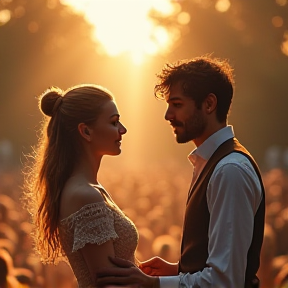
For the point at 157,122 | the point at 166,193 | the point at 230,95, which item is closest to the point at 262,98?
the point at 166,193

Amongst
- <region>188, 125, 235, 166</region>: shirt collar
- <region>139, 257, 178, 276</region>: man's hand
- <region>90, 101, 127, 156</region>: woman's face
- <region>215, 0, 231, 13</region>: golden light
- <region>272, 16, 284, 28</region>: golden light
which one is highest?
<region>215, 0, 231, 13</region>: golden light

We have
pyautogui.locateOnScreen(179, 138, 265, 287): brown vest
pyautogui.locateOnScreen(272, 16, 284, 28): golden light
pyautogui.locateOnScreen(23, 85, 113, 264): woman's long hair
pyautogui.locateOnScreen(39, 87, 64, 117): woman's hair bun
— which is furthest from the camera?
pyautogui.locateOnScreen(272, 16, 284, 28): golden light

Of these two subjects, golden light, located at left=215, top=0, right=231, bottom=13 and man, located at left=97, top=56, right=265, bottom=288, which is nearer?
man, located at left=97, top=56, right=265, bottom=288

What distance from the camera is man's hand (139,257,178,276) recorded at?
4594 millimetres

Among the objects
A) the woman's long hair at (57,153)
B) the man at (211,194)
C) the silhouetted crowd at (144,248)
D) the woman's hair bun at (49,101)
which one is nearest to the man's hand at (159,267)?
the man at (211,194)

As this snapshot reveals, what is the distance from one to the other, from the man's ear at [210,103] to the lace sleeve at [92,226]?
2.21 ft

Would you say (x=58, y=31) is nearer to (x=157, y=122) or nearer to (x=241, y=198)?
(x=157, y=122)

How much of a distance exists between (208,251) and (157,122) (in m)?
60.5

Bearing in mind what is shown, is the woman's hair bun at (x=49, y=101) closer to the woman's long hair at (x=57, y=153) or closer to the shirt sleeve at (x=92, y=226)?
the woman's long hair at (x=57, y=153)

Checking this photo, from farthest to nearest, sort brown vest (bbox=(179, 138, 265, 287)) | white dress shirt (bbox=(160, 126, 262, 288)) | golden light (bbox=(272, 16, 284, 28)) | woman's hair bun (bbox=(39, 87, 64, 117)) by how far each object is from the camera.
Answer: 1. golden light (bbox=(272, 16, 284, 28))
2. woman's hair bun (bbox=(39, 87, 64, 117))
3. brown vest (bbox=(179, 138, 265, 287))
4. white dress shirt (bbox=(160, 126, 262, 288))

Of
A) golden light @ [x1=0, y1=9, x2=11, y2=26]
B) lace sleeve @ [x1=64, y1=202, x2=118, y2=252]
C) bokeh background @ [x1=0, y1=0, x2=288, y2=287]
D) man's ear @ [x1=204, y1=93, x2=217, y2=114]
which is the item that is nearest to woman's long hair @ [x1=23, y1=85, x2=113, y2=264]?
lace sleeve @ [x1=64, y1=202, x2=118, y2=252]

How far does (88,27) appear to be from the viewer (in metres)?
44.2

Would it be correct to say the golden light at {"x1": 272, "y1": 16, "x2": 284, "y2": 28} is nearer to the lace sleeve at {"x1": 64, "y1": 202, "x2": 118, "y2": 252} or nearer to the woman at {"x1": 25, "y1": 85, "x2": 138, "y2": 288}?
the woman at {"x1": 25, "y1": 85, "x2": 138, "y2": 288}

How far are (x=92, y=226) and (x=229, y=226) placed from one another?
2.02 feet
